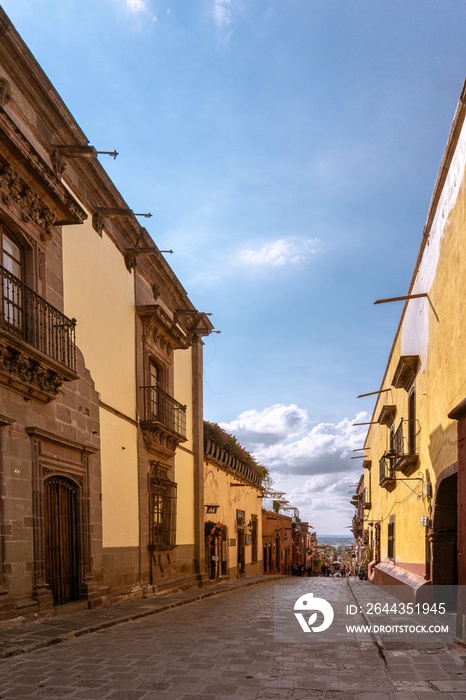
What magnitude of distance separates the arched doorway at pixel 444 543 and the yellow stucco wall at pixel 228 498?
10856 millimetres

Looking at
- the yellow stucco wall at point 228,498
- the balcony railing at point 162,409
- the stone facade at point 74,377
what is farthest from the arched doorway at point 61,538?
the yellow stucco wall at point 228,498

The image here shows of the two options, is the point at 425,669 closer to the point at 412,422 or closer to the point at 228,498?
the point at 412,422

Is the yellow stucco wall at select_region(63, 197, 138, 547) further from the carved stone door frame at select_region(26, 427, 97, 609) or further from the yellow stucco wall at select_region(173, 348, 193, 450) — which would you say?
the yellow stucco wall at select_region(173, 348, 193, 450)

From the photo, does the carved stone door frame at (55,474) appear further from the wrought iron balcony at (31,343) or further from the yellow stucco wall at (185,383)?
the yellow stucco wall at (185,383)

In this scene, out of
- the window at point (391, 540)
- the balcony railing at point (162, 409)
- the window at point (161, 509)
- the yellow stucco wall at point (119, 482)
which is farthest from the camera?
the window at point (391, 540)

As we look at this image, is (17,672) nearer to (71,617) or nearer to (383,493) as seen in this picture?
(71,617)

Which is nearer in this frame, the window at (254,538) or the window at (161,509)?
the window at (161,509)

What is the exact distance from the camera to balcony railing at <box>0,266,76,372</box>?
9.26 meters

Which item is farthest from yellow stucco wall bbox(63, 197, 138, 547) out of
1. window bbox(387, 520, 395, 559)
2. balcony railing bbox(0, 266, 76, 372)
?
window bbox(387, 520, 395, 559)

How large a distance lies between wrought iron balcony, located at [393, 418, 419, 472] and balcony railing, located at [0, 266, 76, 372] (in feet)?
22.0

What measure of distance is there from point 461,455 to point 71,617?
5792mm

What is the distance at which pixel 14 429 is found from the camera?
9383 mm

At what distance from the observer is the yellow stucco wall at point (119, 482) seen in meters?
12.9

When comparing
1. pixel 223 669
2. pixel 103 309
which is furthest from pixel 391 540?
pixel 223 669
